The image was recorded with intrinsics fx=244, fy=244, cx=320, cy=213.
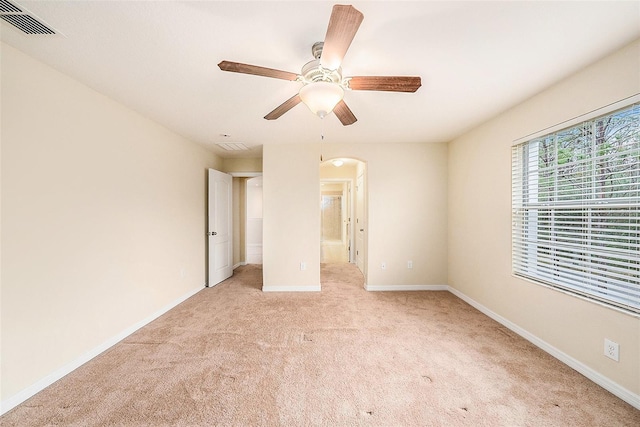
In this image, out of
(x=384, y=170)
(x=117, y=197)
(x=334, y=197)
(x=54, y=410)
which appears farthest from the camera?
(x=334, y=197)

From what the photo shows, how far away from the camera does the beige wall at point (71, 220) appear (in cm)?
159

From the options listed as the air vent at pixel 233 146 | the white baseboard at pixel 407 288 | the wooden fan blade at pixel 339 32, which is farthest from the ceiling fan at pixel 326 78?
the white baseboard at pixel 407 288

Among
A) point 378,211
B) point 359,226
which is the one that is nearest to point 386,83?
point 378,211

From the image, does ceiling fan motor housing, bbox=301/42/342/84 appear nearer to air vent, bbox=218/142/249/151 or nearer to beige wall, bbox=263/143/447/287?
beige wall, bbox=263/143/447/287

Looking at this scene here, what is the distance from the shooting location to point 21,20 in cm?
136

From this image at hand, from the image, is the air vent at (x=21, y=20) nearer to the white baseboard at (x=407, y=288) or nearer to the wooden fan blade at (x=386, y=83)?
the wooden fan blade at (x=386, y=83)

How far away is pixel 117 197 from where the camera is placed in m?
2.39

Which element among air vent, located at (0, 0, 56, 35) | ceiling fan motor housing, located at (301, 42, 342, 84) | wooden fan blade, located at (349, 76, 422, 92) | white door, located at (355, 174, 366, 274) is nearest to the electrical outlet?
wooden fan blade, located at (349, 76, 422, 92)

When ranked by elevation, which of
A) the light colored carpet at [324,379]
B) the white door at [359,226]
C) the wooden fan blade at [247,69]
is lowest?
the light colored carpet at [324,379]

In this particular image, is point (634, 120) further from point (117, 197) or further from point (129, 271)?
point (129, 271)

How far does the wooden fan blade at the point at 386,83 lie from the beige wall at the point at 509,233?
4.61 ft

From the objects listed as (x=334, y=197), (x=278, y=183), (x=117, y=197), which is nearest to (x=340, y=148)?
(x=278, y=183)

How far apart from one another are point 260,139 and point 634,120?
11.8 ft

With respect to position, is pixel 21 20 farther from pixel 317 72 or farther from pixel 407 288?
pixel 407 288
